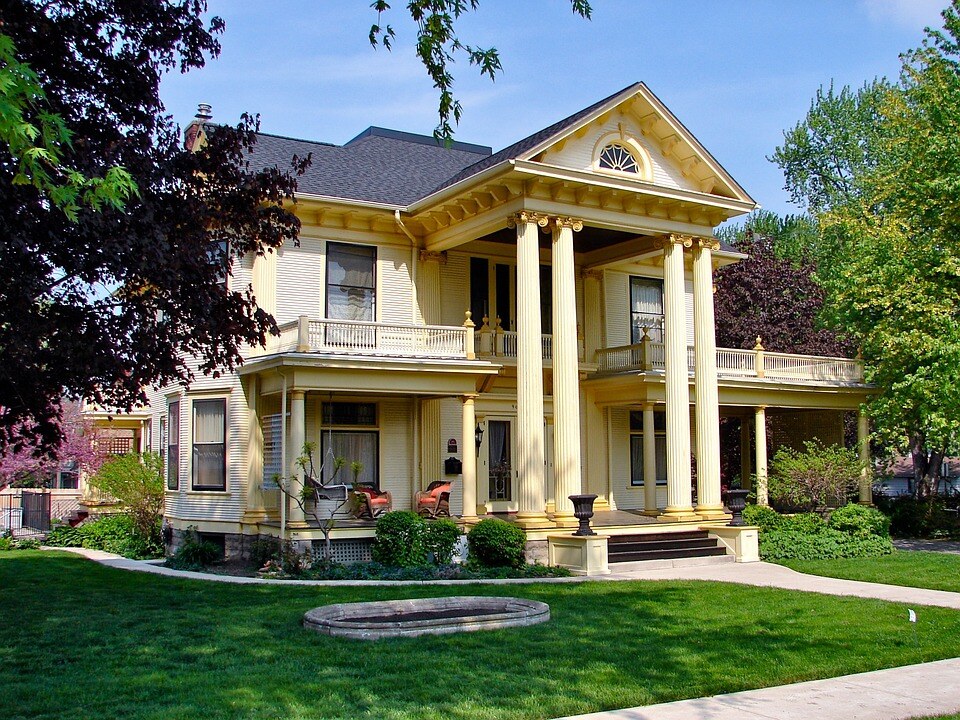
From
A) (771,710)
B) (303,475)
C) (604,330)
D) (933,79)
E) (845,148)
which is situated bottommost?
(771,710)

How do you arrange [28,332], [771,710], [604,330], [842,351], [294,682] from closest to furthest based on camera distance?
[771,710] < [294,682] < [28,332] < [604,330] < [842,351]

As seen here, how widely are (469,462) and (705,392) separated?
582 cm

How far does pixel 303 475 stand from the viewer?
827 inches

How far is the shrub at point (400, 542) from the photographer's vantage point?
19219 mm

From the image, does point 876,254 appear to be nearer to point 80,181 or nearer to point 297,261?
point 297,261

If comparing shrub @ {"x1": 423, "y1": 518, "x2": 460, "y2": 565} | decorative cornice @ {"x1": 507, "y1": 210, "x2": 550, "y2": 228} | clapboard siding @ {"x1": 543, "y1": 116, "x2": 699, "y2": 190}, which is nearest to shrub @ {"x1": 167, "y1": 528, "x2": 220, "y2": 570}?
shrub @ {"x1": 423, "y1": 518, "x2": 460, "y2": 565}

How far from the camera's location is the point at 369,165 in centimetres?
2553

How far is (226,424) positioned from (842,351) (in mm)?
24960

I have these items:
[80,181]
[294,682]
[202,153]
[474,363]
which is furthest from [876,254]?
[80,181]

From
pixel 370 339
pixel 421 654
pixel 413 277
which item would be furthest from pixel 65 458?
pixel 421 654

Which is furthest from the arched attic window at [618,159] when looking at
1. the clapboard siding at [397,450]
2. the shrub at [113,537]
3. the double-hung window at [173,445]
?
the shrub at [113,537]

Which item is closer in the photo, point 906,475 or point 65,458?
point 65,458

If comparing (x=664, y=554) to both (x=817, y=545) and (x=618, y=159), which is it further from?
(x=618, y=159)

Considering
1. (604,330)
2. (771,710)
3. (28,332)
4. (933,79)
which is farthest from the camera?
(604,330)
